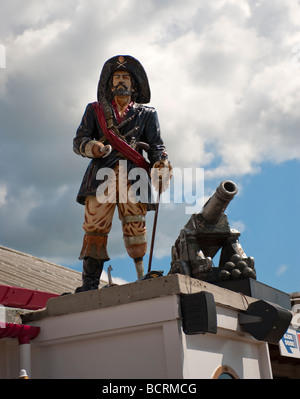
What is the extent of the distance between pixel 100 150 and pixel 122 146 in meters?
0.27

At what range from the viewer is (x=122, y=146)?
656 cm

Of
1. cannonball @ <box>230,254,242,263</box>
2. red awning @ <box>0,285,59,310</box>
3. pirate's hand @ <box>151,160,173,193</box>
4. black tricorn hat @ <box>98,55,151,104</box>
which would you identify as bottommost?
red awning @ <box>0,285,59,310</box>

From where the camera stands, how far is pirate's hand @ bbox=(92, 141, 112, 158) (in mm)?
6414

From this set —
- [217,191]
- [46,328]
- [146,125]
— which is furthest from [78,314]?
[217,191]

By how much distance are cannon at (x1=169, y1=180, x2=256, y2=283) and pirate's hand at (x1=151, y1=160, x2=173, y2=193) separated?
2.10 meters

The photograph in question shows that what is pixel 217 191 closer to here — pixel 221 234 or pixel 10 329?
pixel 221 234

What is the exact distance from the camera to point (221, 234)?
29.8ft

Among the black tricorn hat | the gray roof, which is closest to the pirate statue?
the black tricorn hat

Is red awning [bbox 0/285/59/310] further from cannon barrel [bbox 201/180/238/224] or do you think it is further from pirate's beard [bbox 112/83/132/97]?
cannon barrel [bbox 201/180/238/224]

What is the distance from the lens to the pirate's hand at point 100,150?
6.41 meters

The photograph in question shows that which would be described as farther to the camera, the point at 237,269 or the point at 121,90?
the point at 237,269

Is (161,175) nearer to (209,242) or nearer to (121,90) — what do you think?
(121,90)

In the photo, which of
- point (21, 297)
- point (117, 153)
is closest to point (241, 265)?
point (117, 153)

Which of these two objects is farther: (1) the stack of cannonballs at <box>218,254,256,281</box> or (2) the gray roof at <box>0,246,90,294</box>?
(2) the gray roof at <box>0,246,90,294</box>
